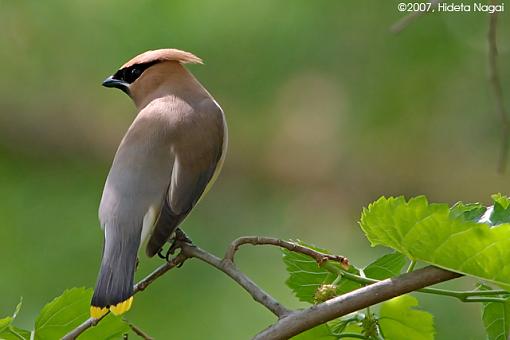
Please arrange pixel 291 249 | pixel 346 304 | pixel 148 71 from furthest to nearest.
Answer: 1. pixel 148 71
2. pixel 291 249
3. pixel 346 304

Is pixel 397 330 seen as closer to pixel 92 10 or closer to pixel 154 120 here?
pixel 154 120

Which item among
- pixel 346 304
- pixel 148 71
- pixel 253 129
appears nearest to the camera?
pixel 346 304

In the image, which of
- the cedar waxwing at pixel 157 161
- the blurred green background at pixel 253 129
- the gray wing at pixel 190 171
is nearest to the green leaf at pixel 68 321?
the cedar waxwing at pixel 157 161

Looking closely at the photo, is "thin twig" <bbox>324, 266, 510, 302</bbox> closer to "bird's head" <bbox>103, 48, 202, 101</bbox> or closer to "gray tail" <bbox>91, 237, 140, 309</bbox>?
"gray tail" <bbox>91, 237, 140, 309</bbox>

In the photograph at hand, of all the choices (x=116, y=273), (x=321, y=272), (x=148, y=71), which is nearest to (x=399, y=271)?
(x=321, y=272)

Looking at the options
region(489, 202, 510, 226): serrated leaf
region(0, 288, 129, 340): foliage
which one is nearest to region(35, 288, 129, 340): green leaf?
region(0, 288, 129, 340): foliage

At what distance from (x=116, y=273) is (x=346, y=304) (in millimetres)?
811

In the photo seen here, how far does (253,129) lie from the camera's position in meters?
5.26

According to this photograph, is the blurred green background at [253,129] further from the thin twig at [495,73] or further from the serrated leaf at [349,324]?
the serrated leaf at [349,324]

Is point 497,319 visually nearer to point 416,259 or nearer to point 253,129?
point 416,259

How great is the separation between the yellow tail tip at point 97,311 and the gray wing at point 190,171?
635 millimetres

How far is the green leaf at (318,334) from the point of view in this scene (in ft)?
4.72

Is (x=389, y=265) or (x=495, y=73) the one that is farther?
(x=495, y=73)

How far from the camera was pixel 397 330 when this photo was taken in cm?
147
